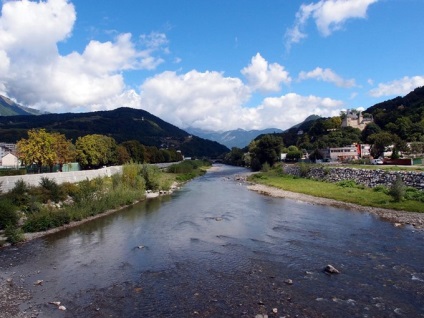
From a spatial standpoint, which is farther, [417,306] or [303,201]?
[303,201]

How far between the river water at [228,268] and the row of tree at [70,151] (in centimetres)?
3293

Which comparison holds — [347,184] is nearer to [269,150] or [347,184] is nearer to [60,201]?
[60,201]

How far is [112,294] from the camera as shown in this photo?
1756 centimetres

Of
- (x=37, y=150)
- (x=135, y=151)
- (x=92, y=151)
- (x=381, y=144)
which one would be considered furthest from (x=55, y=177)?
(x=381, y=144)

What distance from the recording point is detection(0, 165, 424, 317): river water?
51.9 feet

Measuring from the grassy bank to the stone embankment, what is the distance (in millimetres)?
34320

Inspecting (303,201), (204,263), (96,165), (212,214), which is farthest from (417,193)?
(96,165)

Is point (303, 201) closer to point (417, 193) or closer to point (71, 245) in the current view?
point (417, 193)

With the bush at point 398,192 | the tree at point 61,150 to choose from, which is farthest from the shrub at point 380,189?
the tree at point 61,150

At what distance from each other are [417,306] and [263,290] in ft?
22.3

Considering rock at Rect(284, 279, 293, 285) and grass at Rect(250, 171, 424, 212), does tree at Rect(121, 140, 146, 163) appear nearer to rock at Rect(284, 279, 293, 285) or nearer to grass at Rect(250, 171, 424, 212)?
grass at Rect(250, 171, 424, 212)

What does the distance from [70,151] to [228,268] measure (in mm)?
62278

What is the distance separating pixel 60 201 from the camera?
138ft

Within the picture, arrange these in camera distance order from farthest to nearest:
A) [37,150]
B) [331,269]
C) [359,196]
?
[37,150] < [359,196] < [331,269]
